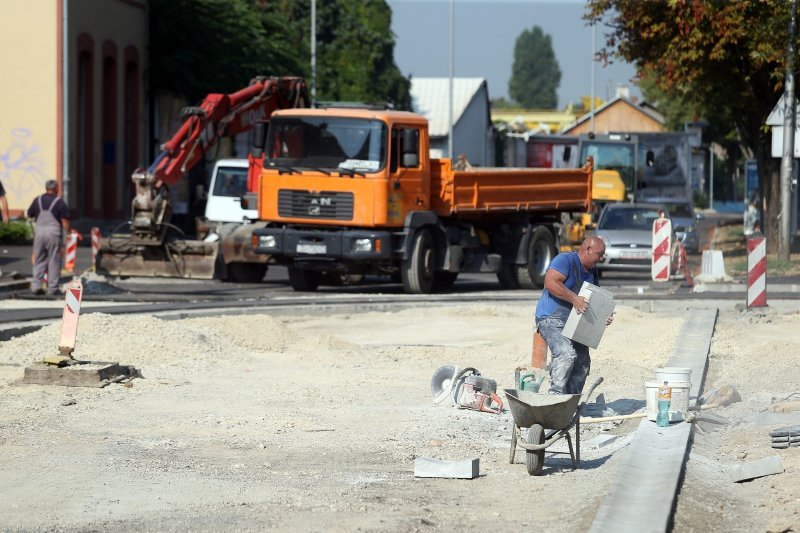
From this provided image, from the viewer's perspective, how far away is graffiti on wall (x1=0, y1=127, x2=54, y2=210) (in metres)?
39.5

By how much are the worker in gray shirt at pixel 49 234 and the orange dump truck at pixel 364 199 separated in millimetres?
3447

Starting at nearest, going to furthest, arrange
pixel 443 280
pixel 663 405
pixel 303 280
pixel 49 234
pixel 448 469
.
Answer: pixel 448 469, pixel 663 405, pixel 49 234, pixel 303 280, pixel 443 280

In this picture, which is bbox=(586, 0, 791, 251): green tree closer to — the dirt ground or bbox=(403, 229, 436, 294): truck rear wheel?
bbox=(403, 229, 436, 294): truck rear wheel

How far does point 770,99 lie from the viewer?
3428 cm

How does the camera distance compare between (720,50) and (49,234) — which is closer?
(49,234)

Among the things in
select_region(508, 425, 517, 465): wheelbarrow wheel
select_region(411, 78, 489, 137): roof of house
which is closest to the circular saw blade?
select_region(508, 425, 517, 465): wheelbarrow wheel

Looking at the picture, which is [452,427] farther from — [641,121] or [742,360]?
[641,121]

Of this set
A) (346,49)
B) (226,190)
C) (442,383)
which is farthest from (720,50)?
(346,49)

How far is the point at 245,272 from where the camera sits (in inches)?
1064

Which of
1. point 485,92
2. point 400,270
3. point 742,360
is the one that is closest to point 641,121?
point 485,92

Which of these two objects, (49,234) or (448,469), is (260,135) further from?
(448,469)

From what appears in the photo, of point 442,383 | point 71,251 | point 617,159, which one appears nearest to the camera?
point 442,383

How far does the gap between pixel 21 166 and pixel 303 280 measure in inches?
646

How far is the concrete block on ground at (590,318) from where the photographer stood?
10773 millimetres
